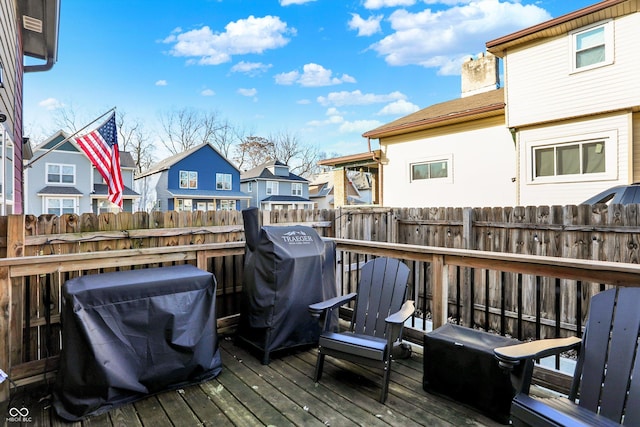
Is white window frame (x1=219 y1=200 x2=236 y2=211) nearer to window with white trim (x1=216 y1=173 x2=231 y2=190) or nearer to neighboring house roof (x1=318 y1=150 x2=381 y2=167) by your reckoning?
window with white trim (x1=216 y1=173 x2=231 y2=190)

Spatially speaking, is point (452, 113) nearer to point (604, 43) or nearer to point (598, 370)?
point (604, 43)

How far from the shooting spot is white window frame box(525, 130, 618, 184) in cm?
680

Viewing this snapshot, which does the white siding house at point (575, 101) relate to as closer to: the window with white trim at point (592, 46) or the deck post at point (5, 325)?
the window with white trim at point (592, 46)

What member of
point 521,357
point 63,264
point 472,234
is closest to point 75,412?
point 63,264

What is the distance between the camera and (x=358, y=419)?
2.04m

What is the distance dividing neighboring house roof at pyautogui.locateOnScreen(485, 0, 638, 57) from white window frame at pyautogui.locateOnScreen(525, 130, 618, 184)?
214 cm

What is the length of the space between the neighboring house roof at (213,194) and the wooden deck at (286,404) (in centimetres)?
2074

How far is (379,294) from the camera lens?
9.21 ft

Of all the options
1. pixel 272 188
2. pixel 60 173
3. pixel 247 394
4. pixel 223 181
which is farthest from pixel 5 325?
pixel 272 188

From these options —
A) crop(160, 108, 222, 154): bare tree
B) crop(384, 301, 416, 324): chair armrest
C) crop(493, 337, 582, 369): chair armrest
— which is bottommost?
crop(384, 301, 416, 324): chair armrest

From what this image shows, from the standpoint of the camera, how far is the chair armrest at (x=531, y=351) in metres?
1.60

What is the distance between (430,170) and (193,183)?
16766mm

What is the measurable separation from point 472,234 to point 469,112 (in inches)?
194

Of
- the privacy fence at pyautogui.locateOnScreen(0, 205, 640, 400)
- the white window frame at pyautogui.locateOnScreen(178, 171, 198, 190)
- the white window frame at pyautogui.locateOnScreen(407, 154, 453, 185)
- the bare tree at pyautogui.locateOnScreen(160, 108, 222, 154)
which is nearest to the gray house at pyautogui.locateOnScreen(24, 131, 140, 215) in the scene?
the white window frame at pyautogui.locateOnScreen(178, 171, 198, 190)
